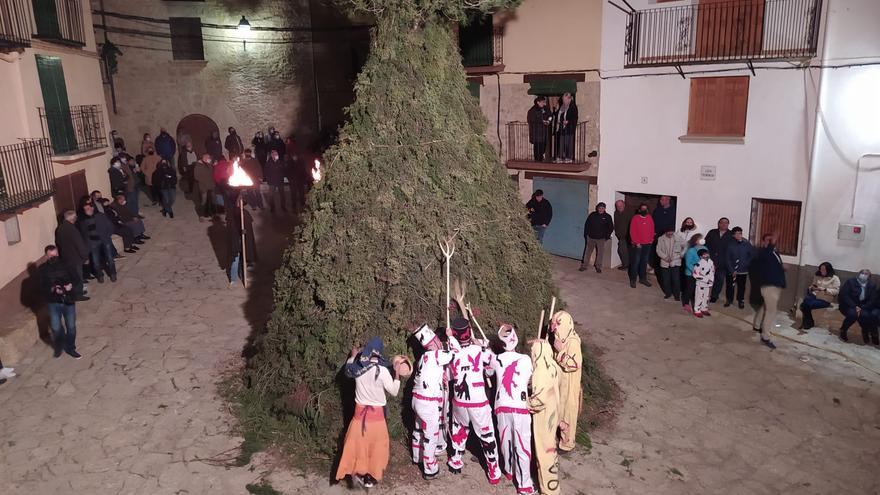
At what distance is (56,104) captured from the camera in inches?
588

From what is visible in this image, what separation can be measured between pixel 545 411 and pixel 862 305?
7.85m

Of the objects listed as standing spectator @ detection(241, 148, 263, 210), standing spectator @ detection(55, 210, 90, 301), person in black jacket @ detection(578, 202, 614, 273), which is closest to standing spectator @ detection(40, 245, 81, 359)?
standing spectator @ detection(55, 210, 90, 301)

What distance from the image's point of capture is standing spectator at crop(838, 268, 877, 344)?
11.6 metres

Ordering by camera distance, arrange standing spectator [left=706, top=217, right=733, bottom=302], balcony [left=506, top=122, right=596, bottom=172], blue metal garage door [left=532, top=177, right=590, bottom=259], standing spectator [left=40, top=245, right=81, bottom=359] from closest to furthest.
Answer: standing spectator [left=40, top=245, right=81, bottom=359]
standing spectator [left=706, top=217, right=733, bottom=302]
balcony [left=506, top=122, right=596, bottom=172]
blue metal garage door [left=532, top=177, right=590, bottom=259]

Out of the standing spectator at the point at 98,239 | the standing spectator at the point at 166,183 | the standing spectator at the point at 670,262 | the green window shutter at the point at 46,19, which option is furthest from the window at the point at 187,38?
the standing spectator at the point at 670,262

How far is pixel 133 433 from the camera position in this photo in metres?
8.64

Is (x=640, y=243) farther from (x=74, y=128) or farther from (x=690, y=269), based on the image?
(x=74, y=128)

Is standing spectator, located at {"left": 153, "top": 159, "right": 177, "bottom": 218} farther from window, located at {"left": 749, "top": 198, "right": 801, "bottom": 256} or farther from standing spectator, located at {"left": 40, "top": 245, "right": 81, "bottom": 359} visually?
window, located at {"left": 749, "top": 198, "right": 801, "bottom": 256}

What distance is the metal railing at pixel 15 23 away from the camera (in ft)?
40.6

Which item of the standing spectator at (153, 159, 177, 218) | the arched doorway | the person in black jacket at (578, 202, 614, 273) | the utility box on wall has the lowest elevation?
the person in black jacket at (578, 202, 614, 273)

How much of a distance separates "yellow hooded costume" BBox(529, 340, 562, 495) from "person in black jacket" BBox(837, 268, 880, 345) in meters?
7.45

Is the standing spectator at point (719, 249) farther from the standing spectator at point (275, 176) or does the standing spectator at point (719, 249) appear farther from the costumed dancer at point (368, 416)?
the standing spectator at point (275, 176)

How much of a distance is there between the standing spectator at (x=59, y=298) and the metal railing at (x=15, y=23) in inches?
178

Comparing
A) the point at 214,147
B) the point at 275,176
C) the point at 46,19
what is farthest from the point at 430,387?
the point at 214,147
